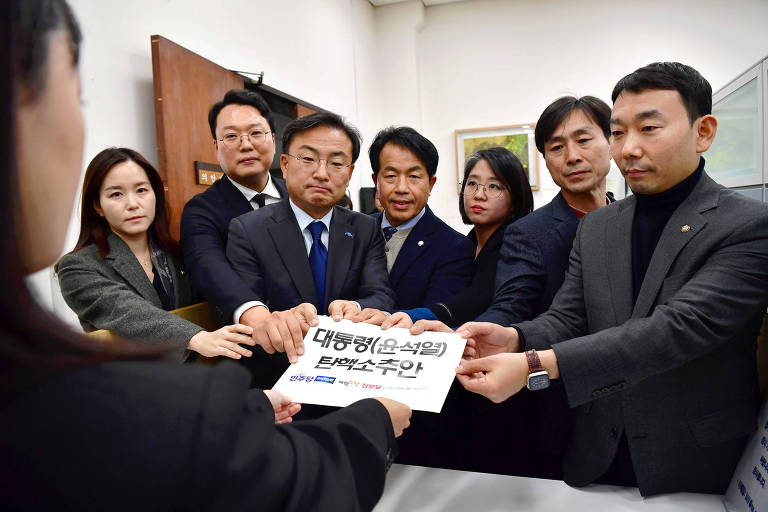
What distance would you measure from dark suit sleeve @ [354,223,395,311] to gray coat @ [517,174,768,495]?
0.67 m

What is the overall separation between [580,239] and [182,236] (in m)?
1.46

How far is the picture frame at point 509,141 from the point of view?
6.04 m

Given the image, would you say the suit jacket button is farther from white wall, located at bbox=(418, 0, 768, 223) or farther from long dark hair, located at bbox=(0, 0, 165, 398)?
white wall, located at bbox=(418, 0, 768, 223)

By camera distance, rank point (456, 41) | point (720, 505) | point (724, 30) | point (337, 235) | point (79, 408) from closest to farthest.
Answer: point (79, 408) → point (720, 505) → point (337, 235) → point (724, 30) → point (456, 41)

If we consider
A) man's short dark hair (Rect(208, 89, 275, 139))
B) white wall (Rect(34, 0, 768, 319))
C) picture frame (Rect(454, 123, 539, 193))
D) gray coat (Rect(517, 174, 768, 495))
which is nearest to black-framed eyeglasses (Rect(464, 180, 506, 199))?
gray coat (Rect(517, 174, 768, 495))

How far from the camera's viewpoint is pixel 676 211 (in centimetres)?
115

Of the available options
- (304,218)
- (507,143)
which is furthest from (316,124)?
(507,143)

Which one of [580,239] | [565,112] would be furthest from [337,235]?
[565,112]

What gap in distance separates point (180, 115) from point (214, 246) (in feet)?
4.26

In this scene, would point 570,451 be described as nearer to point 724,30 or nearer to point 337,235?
point 337,235

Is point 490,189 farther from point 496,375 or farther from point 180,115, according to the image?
point 180,115

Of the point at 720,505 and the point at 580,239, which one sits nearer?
the point at 720,505

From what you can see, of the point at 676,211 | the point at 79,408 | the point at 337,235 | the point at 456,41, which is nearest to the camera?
the point at 79,408

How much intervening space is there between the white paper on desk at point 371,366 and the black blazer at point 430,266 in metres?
0.56
